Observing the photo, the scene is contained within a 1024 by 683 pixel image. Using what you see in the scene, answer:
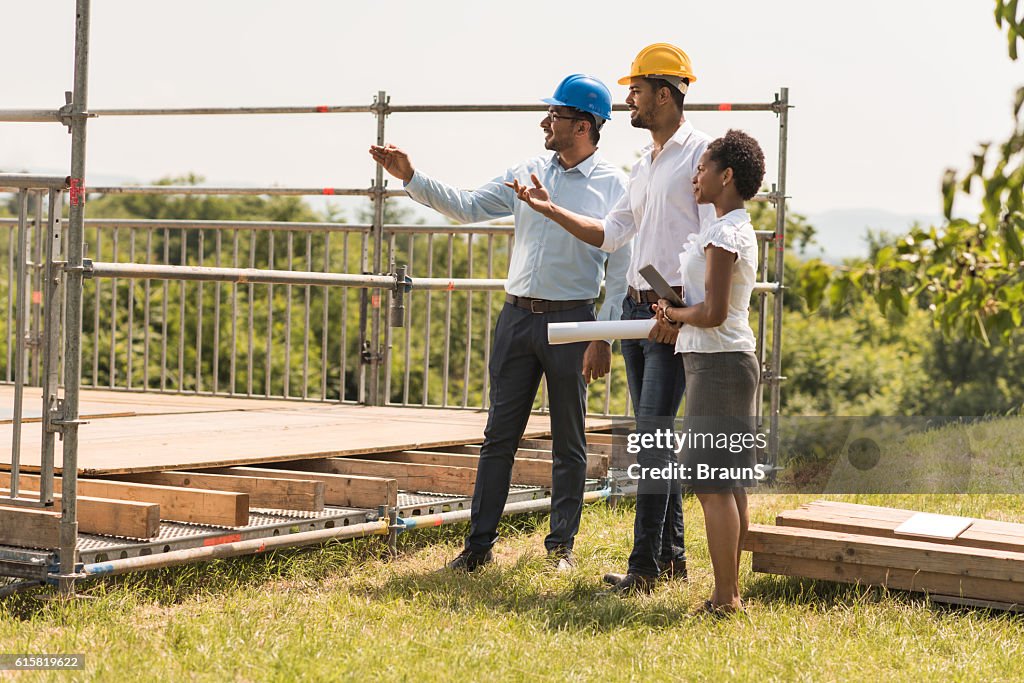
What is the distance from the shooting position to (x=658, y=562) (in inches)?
191

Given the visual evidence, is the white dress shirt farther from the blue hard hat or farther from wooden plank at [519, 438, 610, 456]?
wooden plank at [519, 438, 610, 456]

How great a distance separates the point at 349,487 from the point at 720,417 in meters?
1.85

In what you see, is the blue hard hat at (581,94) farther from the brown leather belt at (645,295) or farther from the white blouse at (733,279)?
the white blouse at (733,279)

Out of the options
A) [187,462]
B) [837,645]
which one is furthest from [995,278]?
[187,462]

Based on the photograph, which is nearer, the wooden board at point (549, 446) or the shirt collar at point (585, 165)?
the shirt collar at point (585, 165)

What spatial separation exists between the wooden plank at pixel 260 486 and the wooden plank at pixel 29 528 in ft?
2.71

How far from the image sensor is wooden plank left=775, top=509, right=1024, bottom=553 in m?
4.82

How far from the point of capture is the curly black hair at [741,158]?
167 inches

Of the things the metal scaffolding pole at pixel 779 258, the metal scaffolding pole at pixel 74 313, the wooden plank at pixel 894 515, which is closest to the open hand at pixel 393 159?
the metal scaffolding pole at pixel 74 313

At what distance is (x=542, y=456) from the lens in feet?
22.9

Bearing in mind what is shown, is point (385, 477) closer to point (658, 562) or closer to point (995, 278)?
point (658, 562)

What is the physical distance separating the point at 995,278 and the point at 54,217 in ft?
10.6

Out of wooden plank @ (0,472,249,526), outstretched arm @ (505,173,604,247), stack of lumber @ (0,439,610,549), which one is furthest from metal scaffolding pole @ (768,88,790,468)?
wooden plank @ (0,472,249,526)

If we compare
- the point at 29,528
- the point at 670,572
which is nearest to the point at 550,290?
the point at 670,572
